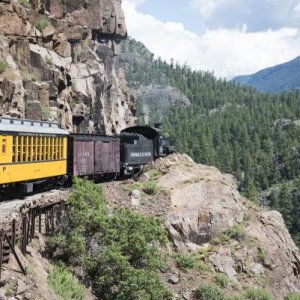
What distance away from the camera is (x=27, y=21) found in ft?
170

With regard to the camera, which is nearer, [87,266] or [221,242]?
[87,266]

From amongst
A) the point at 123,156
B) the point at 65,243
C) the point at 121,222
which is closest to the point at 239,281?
the point at 121,222

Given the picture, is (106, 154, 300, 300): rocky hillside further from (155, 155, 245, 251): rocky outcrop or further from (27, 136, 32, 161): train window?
(27, 136, 32, 161): train window

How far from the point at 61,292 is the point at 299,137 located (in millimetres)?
167665

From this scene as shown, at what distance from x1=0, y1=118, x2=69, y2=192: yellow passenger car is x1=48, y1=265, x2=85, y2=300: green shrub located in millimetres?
5569

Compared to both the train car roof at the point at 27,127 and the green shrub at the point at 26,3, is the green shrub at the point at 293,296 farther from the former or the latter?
the green shrub at the point at 26,3

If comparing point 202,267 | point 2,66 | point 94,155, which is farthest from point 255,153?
point 202,267

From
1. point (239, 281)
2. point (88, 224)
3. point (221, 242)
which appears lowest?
point (239, 281)

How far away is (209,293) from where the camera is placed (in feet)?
85.7

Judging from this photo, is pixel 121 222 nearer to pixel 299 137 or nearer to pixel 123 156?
pixel 123 156

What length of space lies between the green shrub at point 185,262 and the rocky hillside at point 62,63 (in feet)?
65.8

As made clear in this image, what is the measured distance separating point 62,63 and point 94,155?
22172mm

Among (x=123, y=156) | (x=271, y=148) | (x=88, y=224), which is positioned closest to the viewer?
(x=88, y=224)

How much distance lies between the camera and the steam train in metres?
24.9
